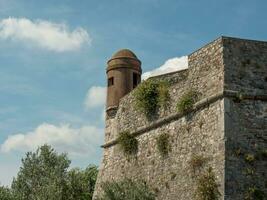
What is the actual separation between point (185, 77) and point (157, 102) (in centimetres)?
201

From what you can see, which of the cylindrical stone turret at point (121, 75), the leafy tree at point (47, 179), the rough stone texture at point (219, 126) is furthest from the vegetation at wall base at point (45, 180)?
the rough stone texture at point (219, 126)

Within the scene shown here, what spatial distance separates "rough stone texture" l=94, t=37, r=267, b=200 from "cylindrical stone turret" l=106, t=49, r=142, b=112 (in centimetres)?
459

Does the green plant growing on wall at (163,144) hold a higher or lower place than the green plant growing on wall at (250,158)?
higher

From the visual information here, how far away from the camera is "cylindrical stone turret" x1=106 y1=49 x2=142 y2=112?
2458 centimetres

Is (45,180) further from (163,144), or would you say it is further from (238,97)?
(238,97)

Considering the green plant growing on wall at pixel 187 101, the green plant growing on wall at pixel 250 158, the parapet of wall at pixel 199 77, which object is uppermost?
the parapet of wall at pixel 199 77

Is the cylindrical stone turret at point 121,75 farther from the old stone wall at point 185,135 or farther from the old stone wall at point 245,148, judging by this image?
the old stone wall at point 245,148

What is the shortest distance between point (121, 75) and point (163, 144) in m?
5.50

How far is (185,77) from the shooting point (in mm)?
19438

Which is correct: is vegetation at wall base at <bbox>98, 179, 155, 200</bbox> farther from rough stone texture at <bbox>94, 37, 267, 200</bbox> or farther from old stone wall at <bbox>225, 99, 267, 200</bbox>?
old stone wall at <bbox>225, 99, 267, 200</bbox>

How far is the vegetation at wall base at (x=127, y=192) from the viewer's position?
1931 centimetres

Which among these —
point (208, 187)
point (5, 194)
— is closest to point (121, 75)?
point (208, 187)

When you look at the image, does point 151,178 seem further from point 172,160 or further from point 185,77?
point 185,77

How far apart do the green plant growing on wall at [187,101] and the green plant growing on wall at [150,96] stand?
1512 millimetres
